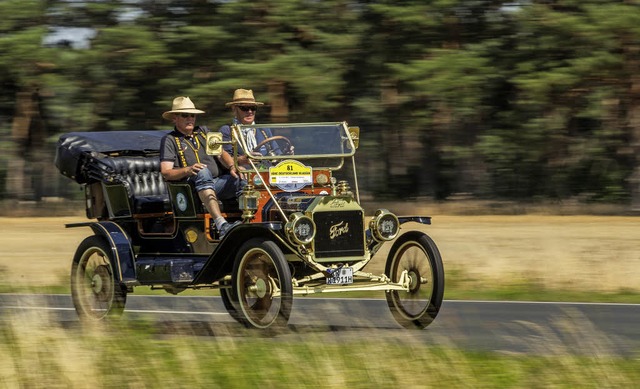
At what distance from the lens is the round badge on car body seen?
11609mm

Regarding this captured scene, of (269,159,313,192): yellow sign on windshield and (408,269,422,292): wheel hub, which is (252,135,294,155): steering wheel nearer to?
(269,159,313,192): yellow sign on windshield

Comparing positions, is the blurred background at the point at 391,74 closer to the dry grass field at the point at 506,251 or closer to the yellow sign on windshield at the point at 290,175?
the dry grass field at the point at 506,251

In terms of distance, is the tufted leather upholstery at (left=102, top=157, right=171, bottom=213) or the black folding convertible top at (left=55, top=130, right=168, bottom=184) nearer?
the tufted leather upholstery at (left=102, top=157, right=171, bottom=213)

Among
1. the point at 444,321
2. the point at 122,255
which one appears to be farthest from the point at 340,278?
the point at 122,255

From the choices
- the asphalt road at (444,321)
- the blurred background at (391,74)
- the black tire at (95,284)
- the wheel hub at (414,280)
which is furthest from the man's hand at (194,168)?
the blurred background at (391,74)

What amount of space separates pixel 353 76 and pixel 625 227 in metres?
7.93

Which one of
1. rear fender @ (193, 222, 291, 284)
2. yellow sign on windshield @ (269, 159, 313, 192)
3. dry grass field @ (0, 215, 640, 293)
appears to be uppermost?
yellow sign on windshield @ (269, 159, 313, 192)

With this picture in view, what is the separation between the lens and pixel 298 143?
37.6ft

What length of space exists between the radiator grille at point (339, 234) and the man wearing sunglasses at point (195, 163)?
93 cm

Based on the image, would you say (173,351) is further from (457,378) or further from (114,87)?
(114,87)

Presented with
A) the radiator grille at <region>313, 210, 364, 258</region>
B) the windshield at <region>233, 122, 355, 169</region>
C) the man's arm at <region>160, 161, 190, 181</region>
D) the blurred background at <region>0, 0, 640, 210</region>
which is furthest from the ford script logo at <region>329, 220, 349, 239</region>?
the blurred background at <region>0, 0, 640, 210</region>

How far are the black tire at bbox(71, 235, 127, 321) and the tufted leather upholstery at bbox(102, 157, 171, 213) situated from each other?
53 cm

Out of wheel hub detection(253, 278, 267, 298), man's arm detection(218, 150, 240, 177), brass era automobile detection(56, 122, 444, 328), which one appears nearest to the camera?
wheel hub detection(253, 278, 267, 298)

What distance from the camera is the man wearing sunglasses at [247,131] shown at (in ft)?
37.0
